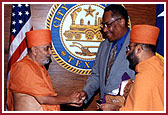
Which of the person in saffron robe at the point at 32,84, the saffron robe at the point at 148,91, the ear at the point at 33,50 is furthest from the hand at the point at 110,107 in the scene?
the ear at the point at 33,50

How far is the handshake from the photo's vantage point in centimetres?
246

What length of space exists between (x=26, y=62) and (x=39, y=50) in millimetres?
194

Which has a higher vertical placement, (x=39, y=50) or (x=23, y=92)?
(x=39, y=50)

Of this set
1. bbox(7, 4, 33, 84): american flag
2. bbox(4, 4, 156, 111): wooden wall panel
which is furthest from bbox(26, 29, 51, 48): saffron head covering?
bbox(4, 4, 156, 111): wooden wall panel

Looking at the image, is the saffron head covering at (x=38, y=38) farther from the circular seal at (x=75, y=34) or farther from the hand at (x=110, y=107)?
the hand at (x=110, y=107)

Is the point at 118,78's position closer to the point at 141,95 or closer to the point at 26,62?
the point at 141,95

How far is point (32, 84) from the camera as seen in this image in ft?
6.73

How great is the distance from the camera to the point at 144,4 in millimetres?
3098

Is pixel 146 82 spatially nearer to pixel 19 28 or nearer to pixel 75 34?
pixel 75 34

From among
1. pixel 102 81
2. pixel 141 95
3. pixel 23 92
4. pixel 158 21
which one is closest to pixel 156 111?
pixel 141 95

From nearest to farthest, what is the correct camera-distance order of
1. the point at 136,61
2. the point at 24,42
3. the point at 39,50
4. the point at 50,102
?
the point at 136,61 → the point at 50,102 → the point at 39,50 → the point at 24,42

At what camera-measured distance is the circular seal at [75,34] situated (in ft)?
9.40

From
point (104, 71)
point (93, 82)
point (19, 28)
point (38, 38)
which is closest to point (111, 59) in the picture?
point (104, 71)

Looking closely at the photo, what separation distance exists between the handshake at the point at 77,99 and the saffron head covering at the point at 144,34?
0.91m
